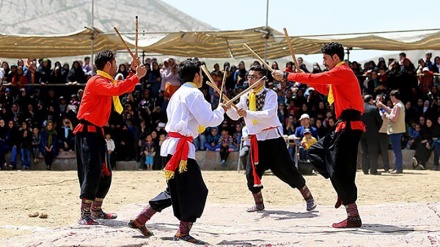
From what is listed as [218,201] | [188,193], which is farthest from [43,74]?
[188,193]

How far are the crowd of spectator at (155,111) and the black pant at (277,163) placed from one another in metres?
7.93

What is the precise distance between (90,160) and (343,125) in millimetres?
2631

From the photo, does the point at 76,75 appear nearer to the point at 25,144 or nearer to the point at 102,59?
the point at 25,144

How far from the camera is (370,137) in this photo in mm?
15984

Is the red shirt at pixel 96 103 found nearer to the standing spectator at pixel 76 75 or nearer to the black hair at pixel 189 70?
the black hair at pixel 189 70

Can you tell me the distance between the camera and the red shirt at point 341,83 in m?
7.76

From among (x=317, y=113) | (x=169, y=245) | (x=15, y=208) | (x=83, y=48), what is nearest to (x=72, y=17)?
(x=83, y=48)

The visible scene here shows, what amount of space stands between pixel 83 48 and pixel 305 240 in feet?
45.1

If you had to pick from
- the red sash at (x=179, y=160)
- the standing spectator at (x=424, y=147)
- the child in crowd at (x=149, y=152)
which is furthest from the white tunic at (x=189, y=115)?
the standing spectator at (x=424, y=147)

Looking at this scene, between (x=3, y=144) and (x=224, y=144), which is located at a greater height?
(x=224, y=144)

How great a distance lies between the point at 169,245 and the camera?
6.59m

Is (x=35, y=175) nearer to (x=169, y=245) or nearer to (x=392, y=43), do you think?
(x=392, y=43)

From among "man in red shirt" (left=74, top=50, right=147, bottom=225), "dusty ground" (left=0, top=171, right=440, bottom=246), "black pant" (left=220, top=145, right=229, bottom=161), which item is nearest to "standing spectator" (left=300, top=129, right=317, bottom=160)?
"dusty ground" (left=0, top=171, right=440, bottom=246)

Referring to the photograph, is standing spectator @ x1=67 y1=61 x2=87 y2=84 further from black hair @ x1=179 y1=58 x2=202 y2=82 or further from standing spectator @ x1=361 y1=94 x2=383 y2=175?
black hair @ x1=179 y1=58 x2=202 y2=82
